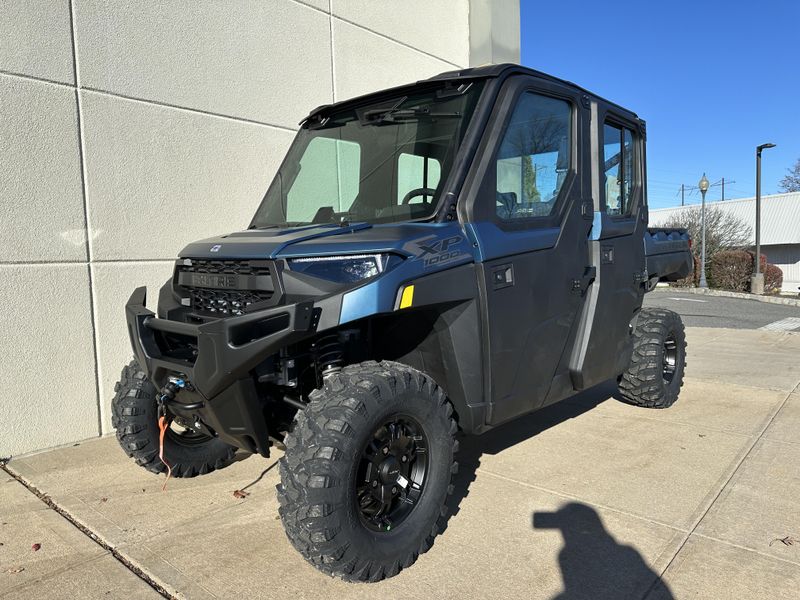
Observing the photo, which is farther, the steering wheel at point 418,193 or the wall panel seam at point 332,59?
the wall panel seam at point 332,59

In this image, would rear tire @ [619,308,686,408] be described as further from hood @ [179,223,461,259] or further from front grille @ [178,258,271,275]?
front grille @ [178,258,271,275]

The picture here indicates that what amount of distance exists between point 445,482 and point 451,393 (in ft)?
1.50

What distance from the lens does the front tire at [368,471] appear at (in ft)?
8.11

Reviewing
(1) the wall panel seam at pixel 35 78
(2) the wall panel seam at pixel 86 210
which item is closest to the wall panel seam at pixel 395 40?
(2) the wall panel seam at pixel 86 210

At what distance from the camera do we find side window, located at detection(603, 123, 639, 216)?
421cm

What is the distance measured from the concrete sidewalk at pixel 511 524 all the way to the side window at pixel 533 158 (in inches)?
66.4

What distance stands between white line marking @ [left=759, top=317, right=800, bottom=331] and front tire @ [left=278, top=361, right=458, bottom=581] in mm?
10602

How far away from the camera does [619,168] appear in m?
4.41

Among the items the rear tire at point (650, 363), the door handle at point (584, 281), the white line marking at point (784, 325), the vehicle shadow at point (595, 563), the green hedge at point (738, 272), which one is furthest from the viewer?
the green hedge at point (738, 272)

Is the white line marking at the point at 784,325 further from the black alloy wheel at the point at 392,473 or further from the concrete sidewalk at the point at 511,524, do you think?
the black alloy wheel at the point at 392,473

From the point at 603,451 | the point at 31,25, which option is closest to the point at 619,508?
the point at 603,451

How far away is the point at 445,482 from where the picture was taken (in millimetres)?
2957

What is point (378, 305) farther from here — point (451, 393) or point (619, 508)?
point (619, 508)

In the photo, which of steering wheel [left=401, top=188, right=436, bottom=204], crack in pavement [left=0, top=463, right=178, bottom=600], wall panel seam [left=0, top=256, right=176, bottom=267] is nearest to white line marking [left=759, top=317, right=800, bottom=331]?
steering wheel [left=401, top=188, right=436, bottom=204]
